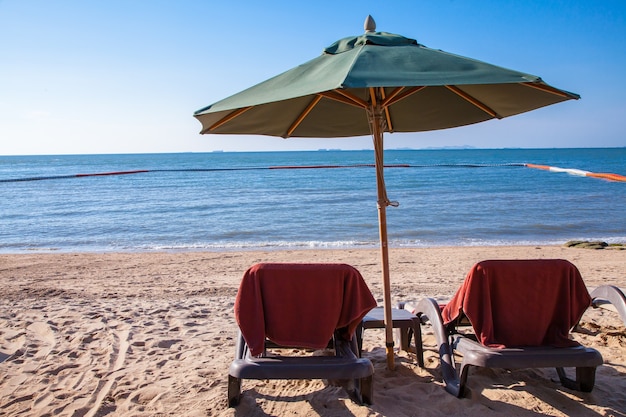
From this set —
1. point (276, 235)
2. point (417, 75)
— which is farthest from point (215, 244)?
point (417, 75)

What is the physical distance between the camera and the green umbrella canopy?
102 inches

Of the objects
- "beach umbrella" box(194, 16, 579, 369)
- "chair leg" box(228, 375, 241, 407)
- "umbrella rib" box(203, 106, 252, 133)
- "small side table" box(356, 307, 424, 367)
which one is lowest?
"chair leg" box(228, 375, 241, 407)

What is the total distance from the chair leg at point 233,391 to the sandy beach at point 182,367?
0.05 metres

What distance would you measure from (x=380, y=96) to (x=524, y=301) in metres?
1.74

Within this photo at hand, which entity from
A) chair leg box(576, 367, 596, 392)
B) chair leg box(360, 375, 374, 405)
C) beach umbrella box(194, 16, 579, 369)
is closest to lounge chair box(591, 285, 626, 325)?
chair leg box(576, 367, 596, 392)

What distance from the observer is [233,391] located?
3143 mm

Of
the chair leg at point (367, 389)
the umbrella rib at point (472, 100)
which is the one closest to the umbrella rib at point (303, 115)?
the umbrella rib at point (472, 100)

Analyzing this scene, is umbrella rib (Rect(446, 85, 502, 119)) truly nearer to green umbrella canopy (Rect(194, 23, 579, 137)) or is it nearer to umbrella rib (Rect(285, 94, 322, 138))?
green umbrella canopy (Rect(194, 23, 579, 137))

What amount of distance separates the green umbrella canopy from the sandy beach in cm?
185

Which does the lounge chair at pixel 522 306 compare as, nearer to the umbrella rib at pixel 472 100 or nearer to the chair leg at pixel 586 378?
the chair leg at pixel 586 378

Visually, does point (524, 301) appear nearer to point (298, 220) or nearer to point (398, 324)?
point (398, 324)

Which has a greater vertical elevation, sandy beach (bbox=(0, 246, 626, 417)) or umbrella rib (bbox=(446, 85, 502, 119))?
umbrella rib (bbox=(446, 85, 502, 119))

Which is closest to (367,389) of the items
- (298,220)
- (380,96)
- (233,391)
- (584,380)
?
(233,391)

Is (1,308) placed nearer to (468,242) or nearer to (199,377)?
(199,377)
